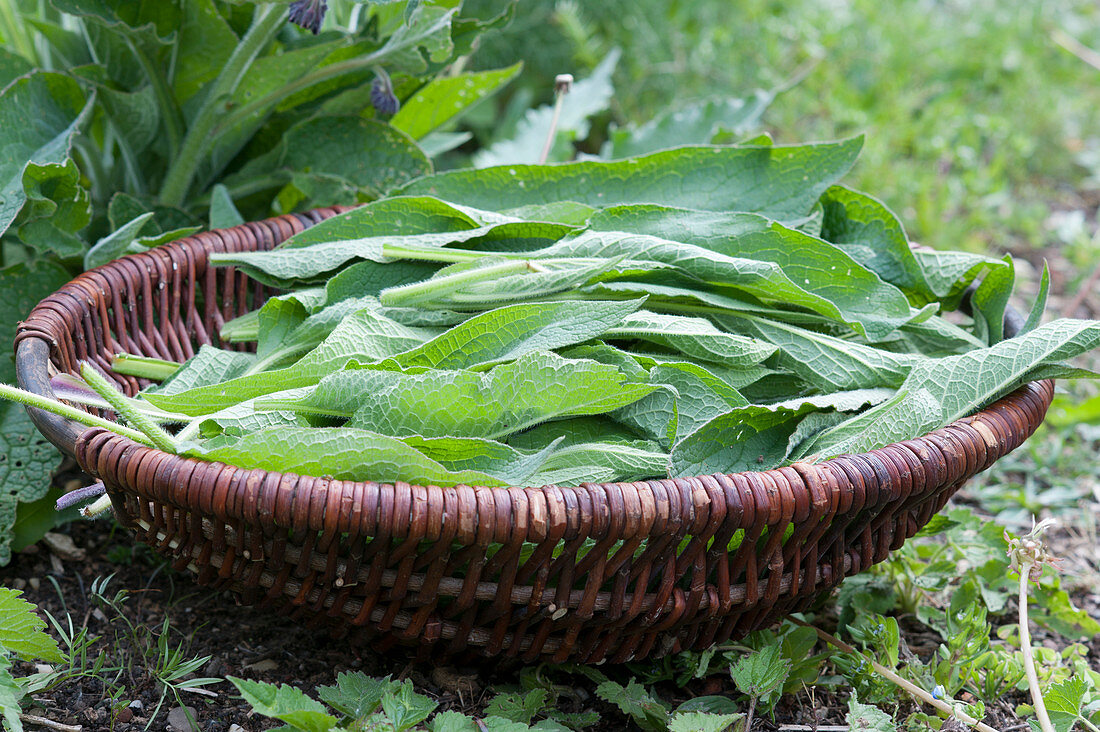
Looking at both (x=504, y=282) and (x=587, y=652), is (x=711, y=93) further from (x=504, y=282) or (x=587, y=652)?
(x=587, y=652)

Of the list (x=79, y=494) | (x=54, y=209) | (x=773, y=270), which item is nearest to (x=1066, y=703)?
(x=773, y=270)

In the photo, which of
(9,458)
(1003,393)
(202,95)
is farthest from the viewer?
(202,95)

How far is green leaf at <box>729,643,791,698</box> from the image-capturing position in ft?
3.44

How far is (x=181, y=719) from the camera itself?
3.49ft

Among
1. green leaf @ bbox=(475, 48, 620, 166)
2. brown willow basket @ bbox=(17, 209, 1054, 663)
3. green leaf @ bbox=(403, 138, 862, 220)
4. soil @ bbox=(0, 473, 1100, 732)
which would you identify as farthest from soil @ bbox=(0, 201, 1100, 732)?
green leaf @ bbox=(475, 48, 620, 166)

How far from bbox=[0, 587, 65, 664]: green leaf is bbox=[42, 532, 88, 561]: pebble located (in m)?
0.39

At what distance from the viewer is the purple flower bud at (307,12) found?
4.29ft

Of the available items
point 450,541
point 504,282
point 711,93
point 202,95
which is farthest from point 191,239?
point 711,93

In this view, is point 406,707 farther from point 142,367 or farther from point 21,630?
point 142,367

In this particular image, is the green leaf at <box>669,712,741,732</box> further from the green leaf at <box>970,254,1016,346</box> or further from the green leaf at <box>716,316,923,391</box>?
the green leaf at <box>970,254,1016,346</box>

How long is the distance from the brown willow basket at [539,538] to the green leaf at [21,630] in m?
0.14

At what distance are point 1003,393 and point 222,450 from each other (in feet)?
2.95

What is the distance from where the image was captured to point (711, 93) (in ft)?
9.61

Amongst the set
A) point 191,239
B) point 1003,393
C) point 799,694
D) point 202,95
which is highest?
point 202,95
